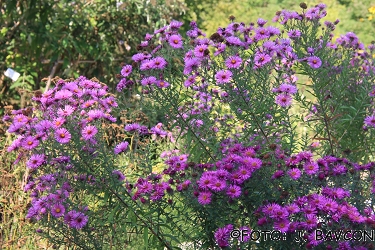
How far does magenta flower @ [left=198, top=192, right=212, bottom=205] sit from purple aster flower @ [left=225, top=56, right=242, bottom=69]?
55cm

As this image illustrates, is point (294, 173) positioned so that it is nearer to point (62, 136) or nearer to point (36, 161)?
point (62, 136)

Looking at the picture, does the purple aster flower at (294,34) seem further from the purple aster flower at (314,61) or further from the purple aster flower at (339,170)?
the purple aster flower at (339,170)

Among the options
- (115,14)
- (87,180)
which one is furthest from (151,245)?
(115,14)

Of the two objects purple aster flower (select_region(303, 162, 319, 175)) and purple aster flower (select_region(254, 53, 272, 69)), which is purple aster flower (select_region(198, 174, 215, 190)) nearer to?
purple aster flower (select_region(303, 162, 319, 175))

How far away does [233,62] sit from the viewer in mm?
2225

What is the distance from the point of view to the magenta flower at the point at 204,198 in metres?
1.94

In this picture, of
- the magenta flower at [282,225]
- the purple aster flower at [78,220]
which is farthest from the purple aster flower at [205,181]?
the purple aster flower at [78,220]

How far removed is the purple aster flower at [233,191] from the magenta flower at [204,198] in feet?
0.22

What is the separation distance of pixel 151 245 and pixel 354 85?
1558 mm

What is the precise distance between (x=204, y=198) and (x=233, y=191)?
0.11 metres

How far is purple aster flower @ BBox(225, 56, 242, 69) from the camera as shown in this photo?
2.22m

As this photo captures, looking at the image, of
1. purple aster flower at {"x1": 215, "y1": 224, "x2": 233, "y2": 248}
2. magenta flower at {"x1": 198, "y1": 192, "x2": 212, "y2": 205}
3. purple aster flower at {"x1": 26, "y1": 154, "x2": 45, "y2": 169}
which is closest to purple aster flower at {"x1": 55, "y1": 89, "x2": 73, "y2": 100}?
purple aster flower at {"x1": 26, "y1": 154, "x2": 45, "y2": 169}

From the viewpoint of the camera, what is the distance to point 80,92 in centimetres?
238

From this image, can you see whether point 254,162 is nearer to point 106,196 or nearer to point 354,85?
point 106,196
